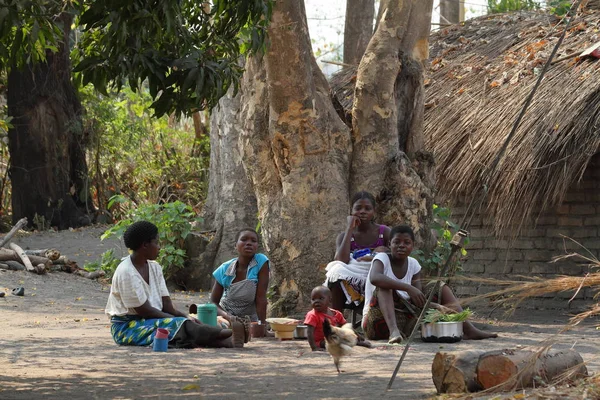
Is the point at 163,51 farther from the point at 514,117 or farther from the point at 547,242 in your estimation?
the point at 547,242

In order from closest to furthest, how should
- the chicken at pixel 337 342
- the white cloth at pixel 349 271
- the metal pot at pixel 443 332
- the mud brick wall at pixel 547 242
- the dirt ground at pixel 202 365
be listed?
the dirt ground at pixel 202 365 → the chicken at pixel 337 342 → the metal pot at pixel 443 332 → the white cloth at pixel 349 271 → the mud brick wall at pixel 547 242

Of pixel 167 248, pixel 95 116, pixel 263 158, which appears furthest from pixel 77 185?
pixel 263 158

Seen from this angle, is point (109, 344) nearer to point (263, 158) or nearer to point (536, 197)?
point (263, 158)

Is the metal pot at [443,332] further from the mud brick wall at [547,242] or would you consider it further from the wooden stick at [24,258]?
the wooden stick at [24,258]

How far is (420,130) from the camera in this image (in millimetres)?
8453

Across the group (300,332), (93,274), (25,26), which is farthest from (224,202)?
(25,26)

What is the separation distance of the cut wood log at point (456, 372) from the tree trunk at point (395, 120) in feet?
11.7

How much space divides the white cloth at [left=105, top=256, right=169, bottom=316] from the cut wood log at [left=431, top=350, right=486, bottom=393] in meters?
2.66

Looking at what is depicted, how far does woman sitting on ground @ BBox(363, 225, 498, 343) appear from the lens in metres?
6.77

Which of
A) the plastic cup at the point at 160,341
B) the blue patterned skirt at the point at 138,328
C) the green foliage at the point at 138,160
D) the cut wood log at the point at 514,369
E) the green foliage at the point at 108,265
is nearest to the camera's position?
the cut wood log at the point at 514,369

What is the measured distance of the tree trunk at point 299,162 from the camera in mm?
7770

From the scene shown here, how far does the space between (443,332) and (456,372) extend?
2.43 meters

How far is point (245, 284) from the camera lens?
7.21 meters

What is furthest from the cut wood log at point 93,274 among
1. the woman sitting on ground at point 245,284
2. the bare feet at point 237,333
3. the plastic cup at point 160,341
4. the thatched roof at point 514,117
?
the plastic cup at point 160,341
